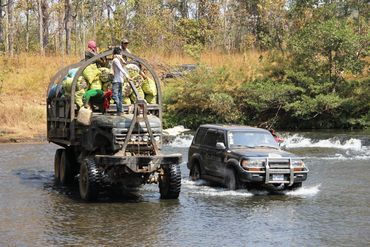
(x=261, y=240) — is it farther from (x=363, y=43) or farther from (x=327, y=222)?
(x=363, y=43)

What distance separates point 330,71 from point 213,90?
6.83 metres

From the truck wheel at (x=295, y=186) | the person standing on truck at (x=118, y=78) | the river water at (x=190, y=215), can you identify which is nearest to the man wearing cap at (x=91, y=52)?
the person standing on truck at (x=118, y=78)

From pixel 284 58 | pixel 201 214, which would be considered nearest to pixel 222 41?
pixel 284 58

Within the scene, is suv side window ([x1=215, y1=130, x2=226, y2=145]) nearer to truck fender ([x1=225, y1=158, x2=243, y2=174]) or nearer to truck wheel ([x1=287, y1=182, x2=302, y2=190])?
truck fender ([x1=225, y1=158, x2=243, y2=174])

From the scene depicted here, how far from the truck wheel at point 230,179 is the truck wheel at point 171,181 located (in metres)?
1.94

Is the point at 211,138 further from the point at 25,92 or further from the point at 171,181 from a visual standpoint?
the point at 25,92

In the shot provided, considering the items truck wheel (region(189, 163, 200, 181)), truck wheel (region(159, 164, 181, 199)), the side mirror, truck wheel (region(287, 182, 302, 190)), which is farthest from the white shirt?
truck wheel (region(287, 182, 302, 190))

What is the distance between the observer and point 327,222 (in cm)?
1216

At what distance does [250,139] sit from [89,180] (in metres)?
4.91

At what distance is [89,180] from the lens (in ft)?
45.1

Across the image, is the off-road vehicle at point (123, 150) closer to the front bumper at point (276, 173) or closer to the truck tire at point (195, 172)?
the front bumper at point (276, 173)

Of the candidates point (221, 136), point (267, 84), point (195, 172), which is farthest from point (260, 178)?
point (267, 84)

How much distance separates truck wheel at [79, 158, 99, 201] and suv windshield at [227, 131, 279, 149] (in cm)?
402

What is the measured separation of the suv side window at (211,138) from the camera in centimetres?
1706
